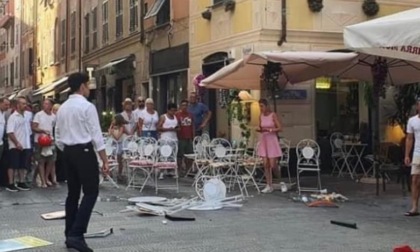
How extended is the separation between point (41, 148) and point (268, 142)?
4.32 m

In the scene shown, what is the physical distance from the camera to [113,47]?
2517cm

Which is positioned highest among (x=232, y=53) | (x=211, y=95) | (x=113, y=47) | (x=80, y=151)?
(x=113, y=47)

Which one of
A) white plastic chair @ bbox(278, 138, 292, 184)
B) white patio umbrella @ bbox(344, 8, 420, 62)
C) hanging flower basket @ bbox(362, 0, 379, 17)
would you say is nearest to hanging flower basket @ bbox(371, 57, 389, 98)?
white plastic chair @ bbox(278, 138, 292, 184)

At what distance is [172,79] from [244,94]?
17.9 feet

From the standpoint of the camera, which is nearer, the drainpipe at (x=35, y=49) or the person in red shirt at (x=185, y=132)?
the person in red shirt at (x=185, y=132)

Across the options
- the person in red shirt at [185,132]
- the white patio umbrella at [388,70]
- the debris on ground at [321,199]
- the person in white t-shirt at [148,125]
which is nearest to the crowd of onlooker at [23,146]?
the person in white t-shirt at [148,125]

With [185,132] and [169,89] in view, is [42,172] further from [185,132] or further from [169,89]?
[169,89]

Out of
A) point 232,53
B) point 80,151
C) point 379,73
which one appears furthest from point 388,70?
point 80,151

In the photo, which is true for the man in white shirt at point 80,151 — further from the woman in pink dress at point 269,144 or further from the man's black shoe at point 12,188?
the man's black shoe at point 12,188

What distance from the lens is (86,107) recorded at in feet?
21.9

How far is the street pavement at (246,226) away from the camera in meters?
7.15

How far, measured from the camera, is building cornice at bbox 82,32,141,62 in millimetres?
22542

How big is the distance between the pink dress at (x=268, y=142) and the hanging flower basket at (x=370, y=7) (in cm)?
484

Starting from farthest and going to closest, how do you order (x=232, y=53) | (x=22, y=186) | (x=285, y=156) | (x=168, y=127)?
(x=232, y=53)
(x=168, y=127)
(x=285, y=156)
(x=22, y=186)
